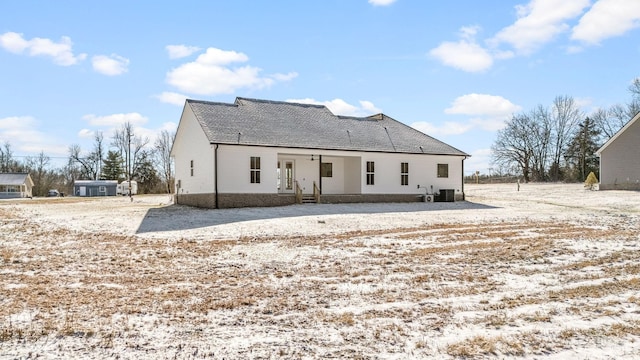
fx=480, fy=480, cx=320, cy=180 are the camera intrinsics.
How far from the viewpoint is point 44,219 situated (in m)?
19.1

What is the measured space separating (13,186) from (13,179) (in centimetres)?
87

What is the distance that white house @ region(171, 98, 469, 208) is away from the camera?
22609 millimetres

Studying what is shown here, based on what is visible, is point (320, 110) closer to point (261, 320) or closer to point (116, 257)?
point (116, 257)

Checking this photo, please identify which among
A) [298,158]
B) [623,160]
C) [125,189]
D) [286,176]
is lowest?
[125,189]

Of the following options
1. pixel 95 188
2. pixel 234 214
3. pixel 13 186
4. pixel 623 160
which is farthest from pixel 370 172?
pixel 13 186

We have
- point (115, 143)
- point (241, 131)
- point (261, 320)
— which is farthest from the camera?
point (115, 143)

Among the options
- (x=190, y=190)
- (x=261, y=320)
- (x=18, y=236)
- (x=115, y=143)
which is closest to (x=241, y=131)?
(x=190, y=190)

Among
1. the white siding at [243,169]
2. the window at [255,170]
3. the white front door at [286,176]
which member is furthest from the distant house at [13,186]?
the window at [255,170]

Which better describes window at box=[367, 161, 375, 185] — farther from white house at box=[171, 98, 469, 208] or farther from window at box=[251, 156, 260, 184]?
window at box=[251, 156, 260, 184]

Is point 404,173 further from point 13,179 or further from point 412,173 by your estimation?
point 13,179

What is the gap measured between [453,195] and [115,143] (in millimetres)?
55930

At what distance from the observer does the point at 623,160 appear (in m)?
33.1

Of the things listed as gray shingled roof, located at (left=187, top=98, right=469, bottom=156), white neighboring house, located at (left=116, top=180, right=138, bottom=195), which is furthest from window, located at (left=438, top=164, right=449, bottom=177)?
white neighboring house, located at (left=116, top=180, right=138, bottom=195)

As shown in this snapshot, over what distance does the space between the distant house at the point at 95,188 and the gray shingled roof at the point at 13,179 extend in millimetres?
5817
